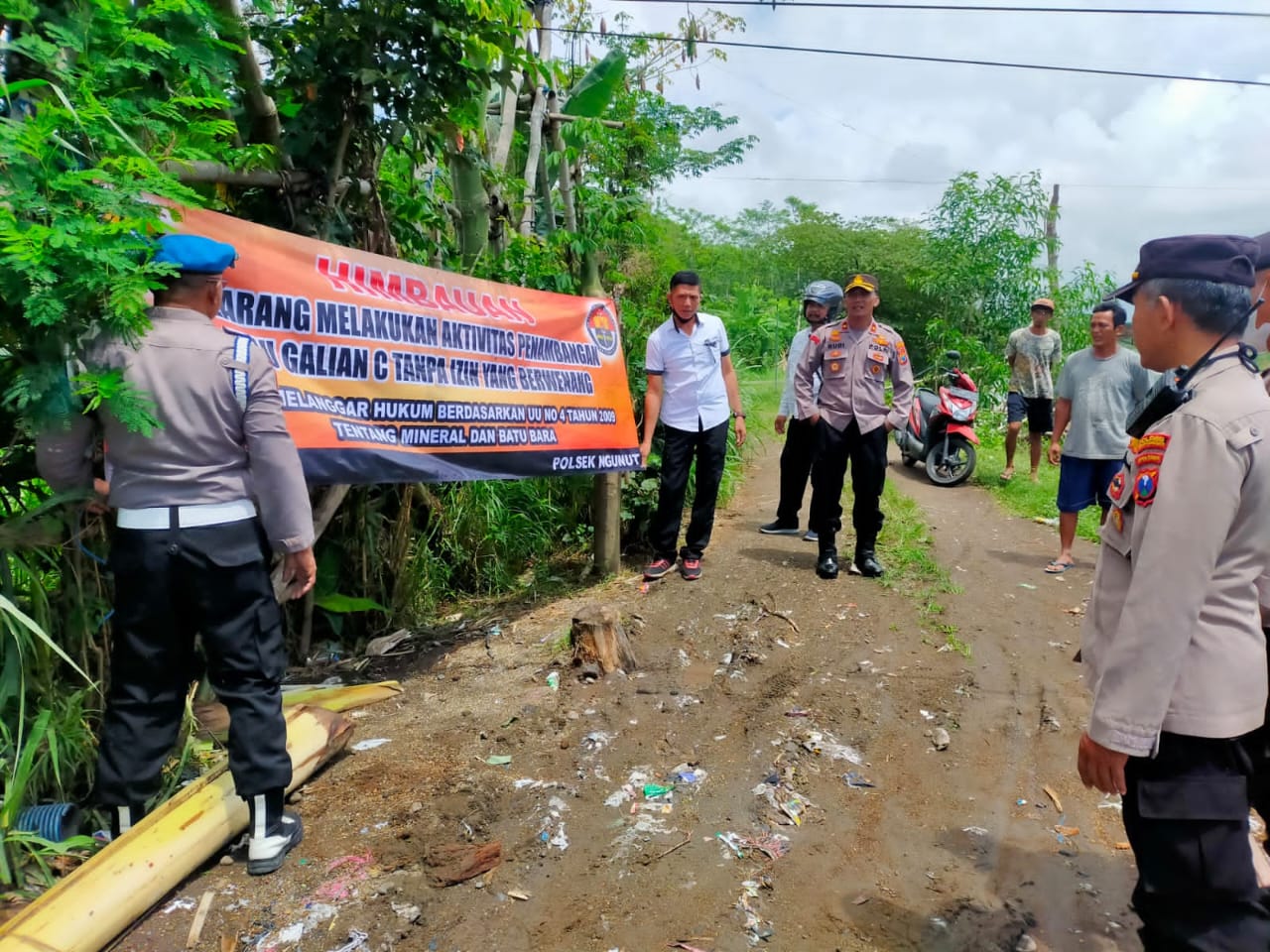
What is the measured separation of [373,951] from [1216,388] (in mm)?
2362

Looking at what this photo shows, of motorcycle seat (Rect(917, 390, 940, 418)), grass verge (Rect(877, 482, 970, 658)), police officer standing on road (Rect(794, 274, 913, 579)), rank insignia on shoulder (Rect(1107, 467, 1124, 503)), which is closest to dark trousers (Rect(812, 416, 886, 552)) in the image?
police officer standing on road (Rect(794, 274, 913, 579))

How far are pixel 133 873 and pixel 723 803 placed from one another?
70.4 inches

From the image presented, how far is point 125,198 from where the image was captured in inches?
80.8

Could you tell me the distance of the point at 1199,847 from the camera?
150cm

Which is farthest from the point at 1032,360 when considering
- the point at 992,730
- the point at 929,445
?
the point at 992,730

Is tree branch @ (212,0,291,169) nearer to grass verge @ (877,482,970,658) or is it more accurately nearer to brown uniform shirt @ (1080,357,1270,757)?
→ brown uniform shirt @ (1080,357,1270,757)

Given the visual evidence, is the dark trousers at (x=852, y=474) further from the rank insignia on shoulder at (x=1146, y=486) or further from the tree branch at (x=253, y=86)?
the tree branch at (x=253, y=86)

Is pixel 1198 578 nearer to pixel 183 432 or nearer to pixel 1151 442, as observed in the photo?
pixel 1151 442

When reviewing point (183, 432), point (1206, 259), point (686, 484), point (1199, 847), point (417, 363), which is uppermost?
point (1206, 259)

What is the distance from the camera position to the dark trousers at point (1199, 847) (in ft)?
4.88

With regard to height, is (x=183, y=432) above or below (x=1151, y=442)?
below

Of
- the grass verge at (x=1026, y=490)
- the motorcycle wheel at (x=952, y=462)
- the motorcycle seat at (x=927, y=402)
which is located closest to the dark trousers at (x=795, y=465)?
the grass verge at (x=1026, y=490)

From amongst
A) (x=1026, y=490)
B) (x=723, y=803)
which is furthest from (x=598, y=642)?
(x=1026, y=490)

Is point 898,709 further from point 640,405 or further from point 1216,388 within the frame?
point 640,405
